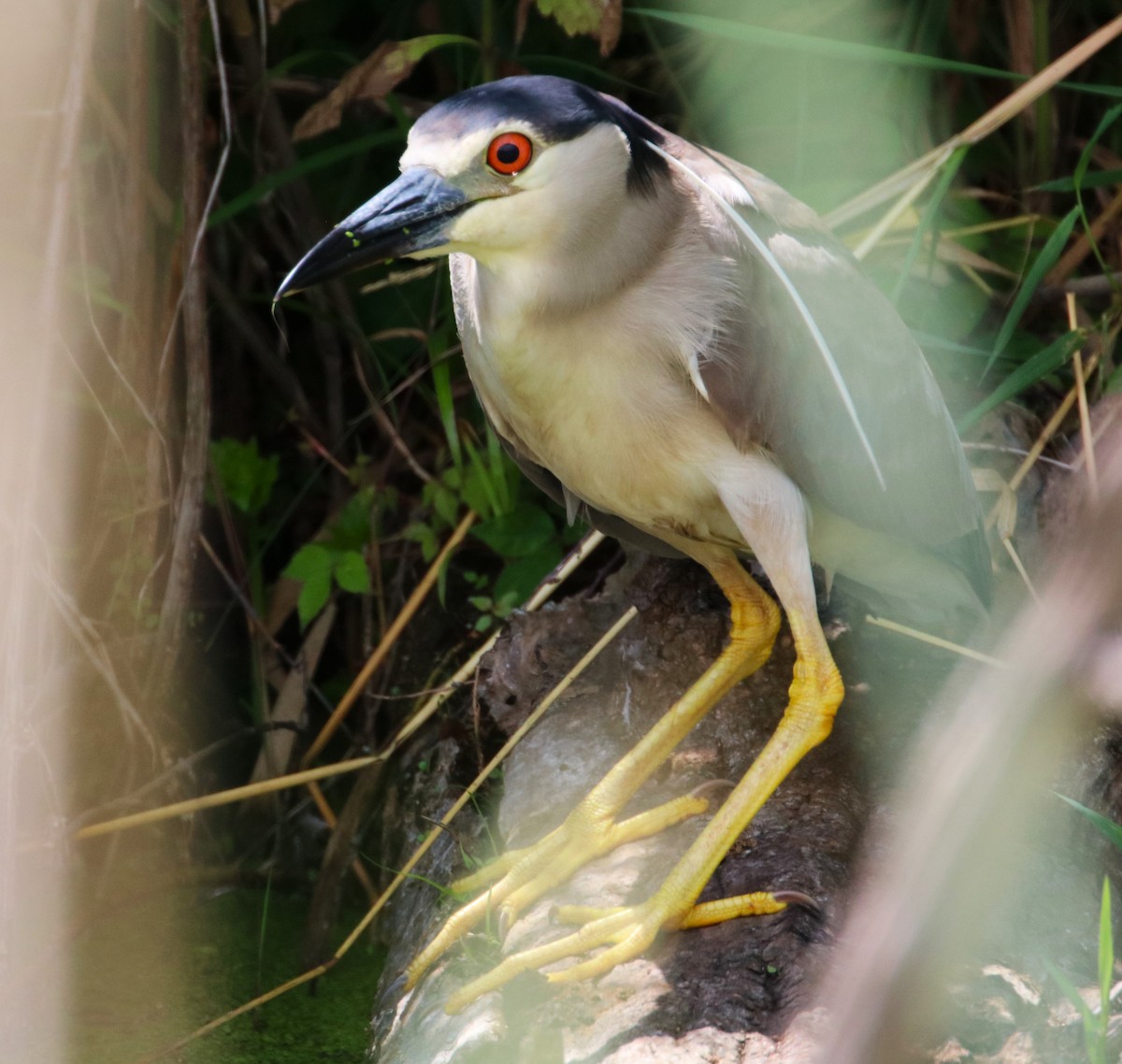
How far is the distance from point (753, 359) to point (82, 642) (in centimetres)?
145

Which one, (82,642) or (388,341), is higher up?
(388,341)

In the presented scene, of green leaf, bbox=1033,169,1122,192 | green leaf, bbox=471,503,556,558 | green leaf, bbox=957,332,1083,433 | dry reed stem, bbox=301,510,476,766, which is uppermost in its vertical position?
green leaf, bbox=1033,169,1122,192

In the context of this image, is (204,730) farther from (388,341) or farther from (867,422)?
(867,422)

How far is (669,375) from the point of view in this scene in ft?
6.35

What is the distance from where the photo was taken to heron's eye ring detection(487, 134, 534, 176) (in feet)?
5.89

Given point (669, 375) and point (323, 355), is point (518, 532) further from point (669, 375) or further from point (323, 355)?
point (669, 375)

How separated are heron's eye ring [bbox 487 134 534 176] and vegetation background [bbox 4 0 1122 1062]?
695mm

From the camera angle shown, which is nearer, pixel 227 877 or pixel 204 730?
pixel 227 877

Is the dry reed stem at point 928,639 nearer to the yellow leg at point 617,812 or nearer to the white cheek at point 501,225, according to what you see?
the yellow leg at point 617,812

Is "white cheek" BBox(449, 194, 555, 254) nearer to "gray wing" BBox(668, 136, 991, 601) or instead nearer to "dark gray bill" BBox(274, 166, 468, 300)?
"dark gray bill" BBox(274, 166, 468, 300)

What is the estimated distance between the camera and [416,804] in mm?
2680

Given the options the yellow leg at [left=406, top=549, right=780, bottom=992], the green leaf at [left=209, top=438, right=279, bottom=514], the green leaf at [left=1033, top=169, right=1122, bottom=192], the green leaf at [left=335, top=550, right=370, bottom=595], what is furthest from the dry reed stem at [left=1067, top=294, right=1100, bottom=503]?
the green leaf at [left=209, top=438, right=279, bottom=514]

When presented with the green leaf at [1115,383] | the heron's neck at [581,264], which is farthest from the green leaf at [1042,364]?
the heron's neck at [581,264]

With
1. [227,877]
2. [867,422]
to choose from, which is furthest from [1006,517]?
[227,877]
